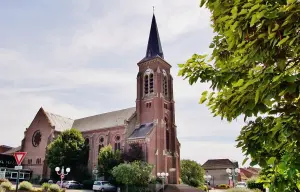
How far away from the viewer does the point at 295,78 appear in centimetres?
292

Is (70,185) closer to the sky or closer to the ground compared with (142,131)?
closer to the ground

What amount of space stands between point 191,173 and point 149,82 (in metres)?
19.4

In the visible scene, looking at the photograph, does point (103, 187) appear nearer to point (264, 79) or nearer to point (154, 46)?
point (154, 46)

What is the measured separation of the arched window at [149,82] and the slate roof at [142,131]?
6419 millimetres

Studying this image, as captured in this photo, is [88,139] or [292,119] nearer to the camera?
[292,119]

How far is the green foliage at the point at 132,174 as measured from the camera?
36.6 metres

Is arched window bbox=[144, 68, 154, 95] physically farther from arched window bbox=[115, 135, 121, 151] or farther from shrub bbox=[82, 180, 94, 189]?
shrub bbox=[82, 180, 94, 189]

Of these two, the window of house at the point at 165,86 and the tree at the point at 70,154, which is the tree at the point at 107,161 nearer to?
the tree at the point at 70,154

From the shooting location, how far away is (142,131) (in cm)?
4575

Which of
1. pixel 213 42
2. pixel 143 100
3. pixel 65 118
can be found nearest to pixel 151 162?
pixel 143 100

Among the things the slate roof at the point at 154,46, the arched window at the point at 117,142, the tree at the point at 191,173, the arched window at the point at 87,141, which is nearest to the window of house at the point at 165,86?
the slate roof at the point at 154,46

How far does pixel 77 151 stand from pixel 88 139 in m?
5.54

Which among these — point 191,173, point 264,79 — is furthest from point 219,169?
point 264,79

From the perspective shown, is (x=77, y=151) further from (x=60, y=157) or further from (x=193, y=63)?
(x=193, y=63)
